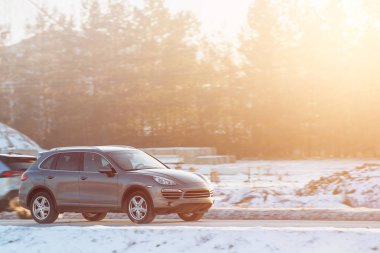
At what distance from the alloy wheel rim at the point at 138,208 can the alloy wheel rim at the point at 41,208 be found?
7.09 feet

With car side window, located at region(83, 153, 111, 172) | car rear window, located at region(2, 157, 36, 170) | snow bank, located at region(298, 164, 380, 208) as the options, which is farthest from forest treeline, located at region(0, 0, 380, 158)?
car side window, located at region(83, 153, 111, 172)

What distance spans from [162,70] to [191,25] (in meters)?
4.72

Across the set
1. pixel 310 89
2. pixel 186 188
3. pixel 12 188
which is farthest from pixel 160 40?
pixel 186 188

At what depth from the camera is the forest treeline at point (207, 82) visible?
64375 millimetres

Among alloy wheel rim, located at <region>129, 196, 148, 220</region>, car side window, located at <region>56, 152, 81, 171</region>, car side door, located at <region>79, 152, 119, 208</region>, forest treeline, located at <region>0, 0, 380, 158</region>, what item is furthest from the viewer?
forest treeline, located at <region>0, 0, 380, 158</region>

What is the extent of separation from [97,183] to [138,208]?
1090mm

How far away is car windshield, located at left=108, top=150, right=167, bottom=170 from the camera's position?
54.9 feet

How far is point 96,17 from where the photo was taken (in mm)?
74375

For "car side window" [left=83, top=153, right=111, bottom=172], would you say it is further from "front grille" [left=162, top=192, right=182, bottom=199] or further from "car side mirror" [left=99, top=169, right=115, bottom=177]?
"front grille" [left=162, top=192, right=182, bottom=199]

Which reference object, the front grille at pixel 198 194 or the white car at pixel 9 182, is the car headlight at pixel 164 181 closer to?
the front grille at pixel 198 194

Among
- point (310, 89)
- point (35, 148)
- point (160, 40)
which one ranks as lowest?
point (35, 148)

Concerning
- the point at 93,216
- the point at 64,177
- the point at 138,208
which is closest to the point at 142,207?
the point at 138,208

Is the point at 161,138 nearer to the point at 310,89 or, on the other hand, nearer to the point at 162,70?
the point at 162,70

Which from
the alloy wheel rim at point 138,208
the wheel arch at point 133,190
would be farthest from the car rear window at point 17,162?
the alloy wheel rim at point 138,208
